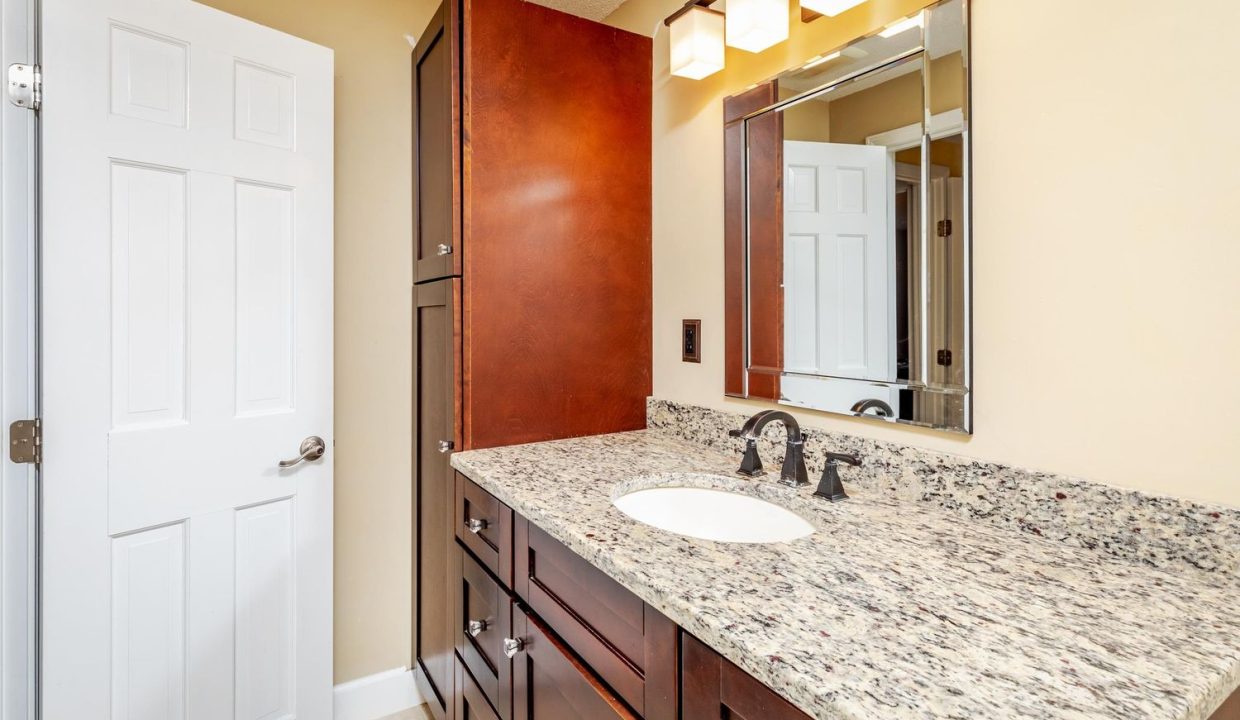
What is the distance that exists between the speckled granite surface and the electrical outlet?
18.4 inches

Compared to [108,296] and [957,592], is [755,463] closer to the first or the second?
[957,592]

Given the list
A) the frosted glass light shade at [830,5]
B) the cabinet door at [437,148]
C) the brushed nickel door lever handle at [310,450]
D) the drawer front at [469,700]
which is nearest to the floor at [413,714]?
the drawer front at [469,700]

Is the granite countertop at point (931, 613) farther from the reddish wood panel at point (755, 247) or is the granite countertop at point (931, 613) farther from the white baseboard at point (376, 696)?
the white baseboard at point (376, 696)

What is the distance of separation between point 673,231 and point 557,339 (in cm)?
49

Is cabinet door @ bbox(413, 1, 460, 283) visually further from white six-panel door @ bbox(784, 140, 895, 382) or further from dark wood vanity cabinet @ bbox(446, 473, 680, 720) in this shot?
white six-panel door @ bbox(784, 140, 895, 382)

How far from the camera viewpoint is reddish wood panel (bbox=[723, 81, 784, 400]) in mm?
1442

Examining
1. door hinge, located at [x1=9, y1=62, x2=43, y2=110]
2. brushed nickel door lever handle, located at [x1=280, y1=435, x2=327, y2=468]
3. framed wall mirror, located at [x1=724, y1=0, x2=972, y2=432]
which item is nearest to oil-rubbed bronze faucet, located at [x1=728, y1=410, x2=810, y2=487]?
framed wall mirror, located at [x1=724, y1=0, x2=972, y2=432]

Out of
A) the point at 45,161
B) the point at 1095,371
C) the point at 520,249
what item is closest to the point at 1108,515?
the point at 1095,371

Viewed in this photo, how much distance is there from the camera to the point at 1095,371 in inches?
35.1

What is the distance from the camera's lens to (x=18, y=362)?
4.22 ft

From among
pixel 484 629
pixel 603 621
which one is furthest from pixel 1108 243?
pixel 484 629

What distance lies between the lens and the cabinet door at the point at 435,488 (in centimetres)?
161

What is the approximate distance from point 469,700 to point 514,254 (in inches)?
46.6

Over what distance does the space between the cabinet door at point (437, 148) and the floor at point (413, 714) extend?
1.46m
